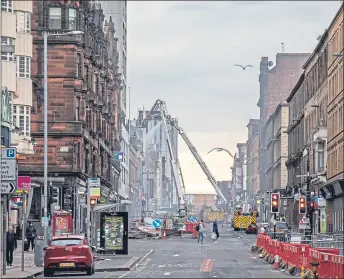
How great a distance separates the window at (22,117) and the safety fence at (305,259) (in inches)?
904

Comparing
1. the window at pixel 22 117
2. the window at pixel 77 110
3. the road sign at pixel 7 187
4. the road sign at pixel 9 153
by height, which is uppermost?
the window at pixel 77 110

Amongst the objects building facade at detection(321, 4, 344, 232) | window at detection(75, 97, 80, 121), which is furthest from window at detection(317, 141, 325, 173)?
window at detection(75, 97, 80, 121)

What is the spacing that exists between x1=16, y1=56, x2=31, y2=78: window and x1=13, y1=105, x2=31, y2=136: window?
2268 millimetres

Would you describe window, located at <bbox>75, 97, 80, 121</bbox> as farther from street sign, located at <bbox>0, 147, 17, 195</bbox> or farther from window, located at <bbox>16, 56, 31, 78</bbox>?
street sign, located at <bbox>0, 147, 17, 195</bbox>

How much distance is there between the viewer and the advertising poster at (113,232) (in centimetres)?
6638

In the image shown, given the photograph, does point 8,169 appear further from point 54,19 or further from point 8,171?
point 54,19

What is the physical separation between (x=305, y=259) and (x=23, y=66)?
130 ft

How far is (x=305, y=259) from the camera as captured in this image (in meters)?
45.0

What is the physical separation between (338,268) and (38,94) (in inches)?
2583

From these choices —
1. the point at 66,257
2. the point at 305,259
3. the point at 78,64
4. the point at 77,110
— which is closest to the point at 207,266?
the point at 66,257

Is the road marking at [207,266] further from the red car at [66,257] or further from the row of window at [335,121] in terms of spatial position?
the row of window at [335,121]

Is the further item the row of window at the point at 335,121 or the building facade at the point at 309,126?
the building facade at the point at 309,126

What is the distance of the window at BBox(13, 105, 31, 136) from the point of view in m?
80.9

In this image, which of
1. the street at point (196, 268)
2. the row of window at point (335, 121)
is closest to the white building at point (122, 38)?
the row of window at point (335, 121)
